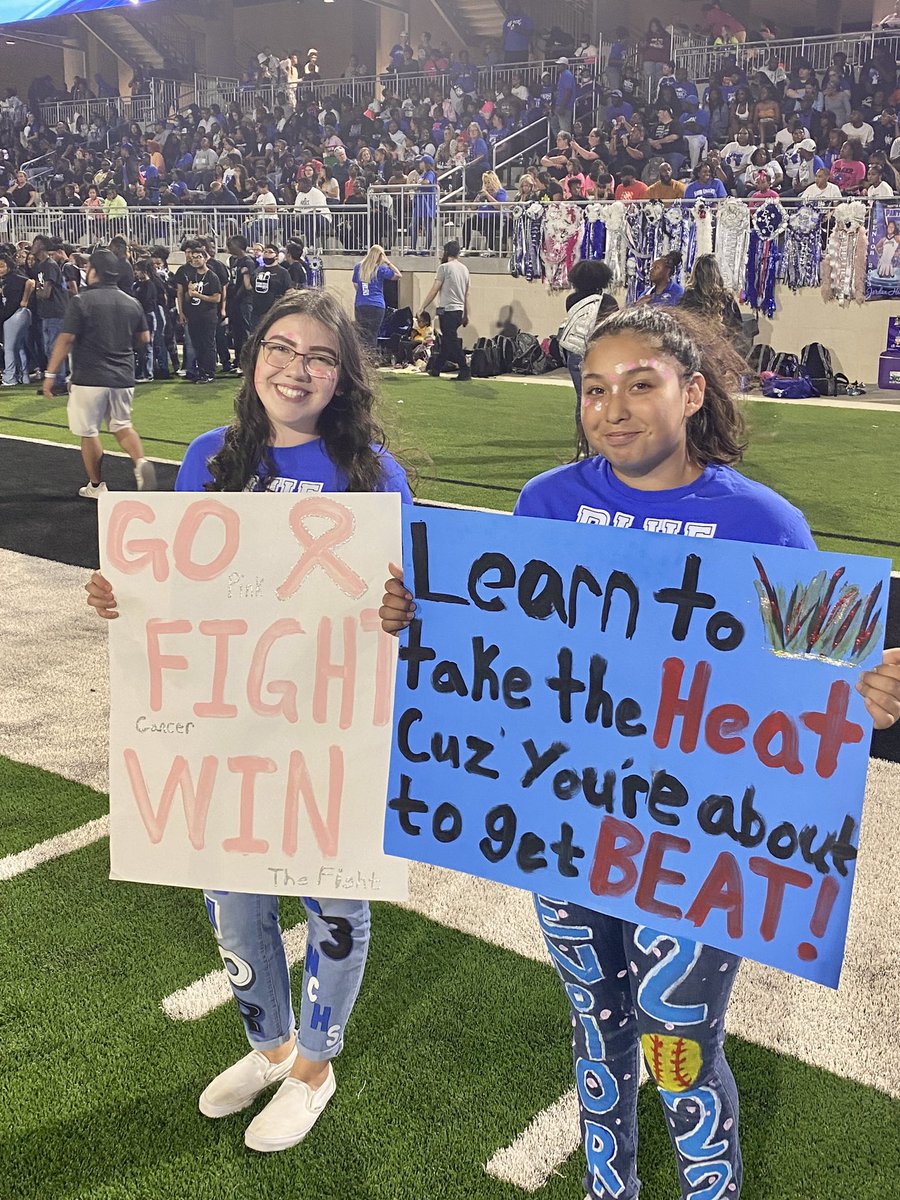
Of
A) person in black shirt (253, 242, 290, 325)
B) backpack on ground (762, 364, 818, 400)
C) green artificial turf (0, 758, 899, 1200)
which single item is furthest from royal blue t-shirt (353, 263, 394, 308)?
green artificial turf (0, 758, 899, 1200)

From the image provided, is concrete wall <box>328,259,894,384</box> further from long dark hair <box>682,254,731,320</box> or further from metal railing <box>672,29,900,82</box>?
metal railing <box>672,29,900,82</box>

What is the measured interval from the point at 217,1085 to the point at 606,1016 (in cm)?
103

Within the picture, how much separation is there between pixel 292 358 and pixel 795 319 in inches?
654

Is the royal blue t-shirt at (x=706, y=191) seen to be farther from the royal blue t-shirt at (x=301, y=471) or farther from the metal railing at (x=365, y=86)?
the royal blue t-shirt at (x=301, y=471)

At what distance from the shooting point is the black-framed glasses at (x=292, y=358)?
2.41m

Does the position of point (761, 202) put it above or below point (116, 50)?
below

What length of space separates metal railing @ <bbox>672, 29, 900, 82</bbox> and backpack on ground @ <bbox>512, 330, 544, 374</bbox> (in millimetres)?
9821

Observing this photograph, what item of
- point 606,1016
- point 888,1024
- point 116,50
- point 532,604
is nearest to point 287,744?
point 532,604

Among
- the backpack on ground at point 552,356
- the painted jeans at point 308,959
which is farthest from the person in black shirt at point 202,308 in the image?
the painted jeans at point 308,959

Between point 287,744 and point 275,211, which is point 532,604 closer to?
point 287,744

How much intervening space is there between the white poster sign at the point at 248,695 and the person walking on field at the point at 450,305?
15.2 meters

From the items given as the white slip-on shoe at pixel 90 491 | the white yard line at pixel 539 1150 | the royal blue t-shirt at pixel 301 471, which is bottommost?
the white yard line at pixel 539 1150

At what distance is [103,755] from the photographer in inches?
179

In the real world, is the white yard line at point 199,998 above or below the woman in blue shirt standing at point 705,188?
below
